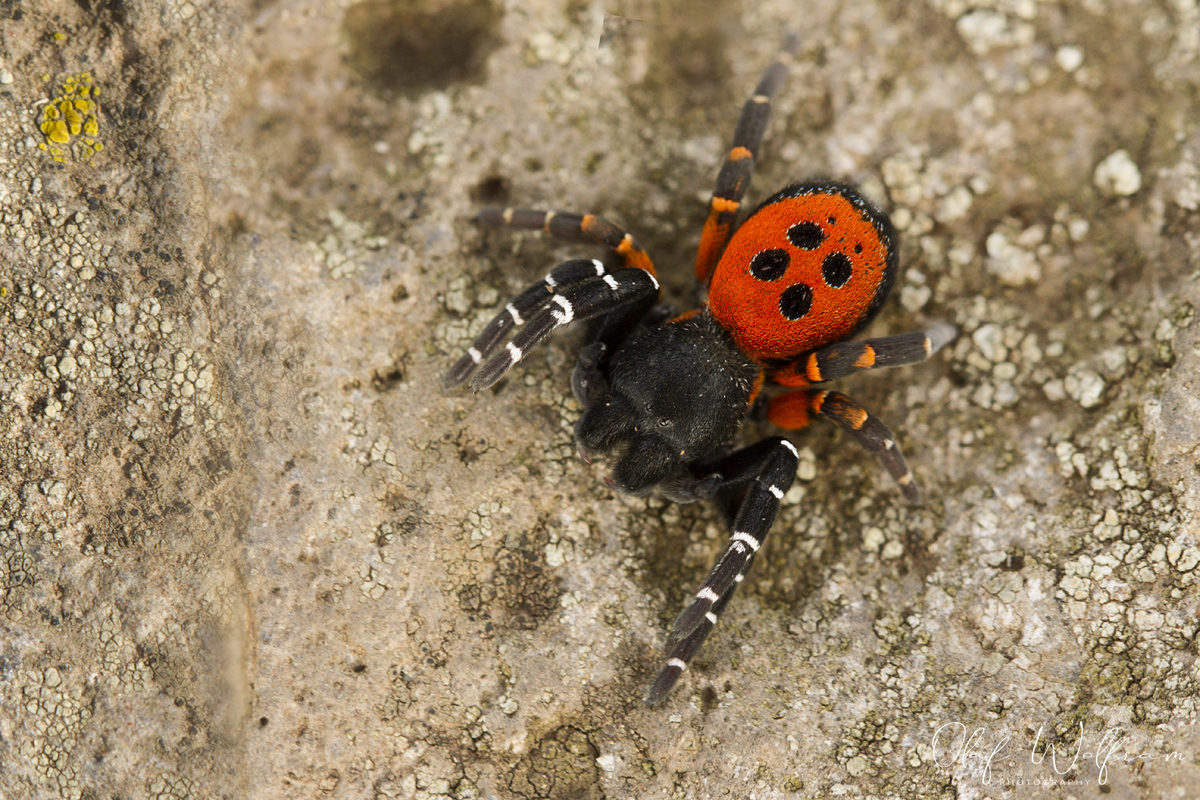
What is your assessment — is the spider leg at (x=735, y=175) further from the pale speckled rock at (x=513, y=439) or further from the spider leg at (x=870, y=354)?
the spider leg at (x=870, y=354)

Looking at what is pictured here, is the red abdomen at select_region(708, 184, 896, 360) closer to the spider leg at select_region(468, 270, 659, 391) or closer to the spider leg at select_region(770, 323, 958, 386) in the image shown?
the spider leg at select_region(770, 323, 958, 386)

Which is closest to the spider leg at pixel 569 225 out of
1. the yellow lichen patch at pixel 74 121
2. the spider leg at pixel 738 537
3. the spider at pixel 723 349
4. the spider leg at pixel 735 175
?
the spider at pixel 723 349

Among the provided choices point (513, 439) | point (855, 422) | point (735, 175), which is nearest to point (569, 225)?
point (735, 175)

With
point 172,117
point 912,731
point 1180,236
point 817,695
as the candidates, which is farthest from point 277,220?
point 1180,236

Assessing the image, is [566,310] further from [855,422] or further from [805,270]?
[855,422]

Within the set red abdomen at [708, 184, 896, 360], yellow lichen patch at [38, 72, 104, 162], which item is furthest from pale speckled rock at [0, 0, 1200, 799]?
red abdomen at [708, 184, 896, 360]

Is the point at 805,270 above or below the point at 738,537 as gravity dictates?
above
